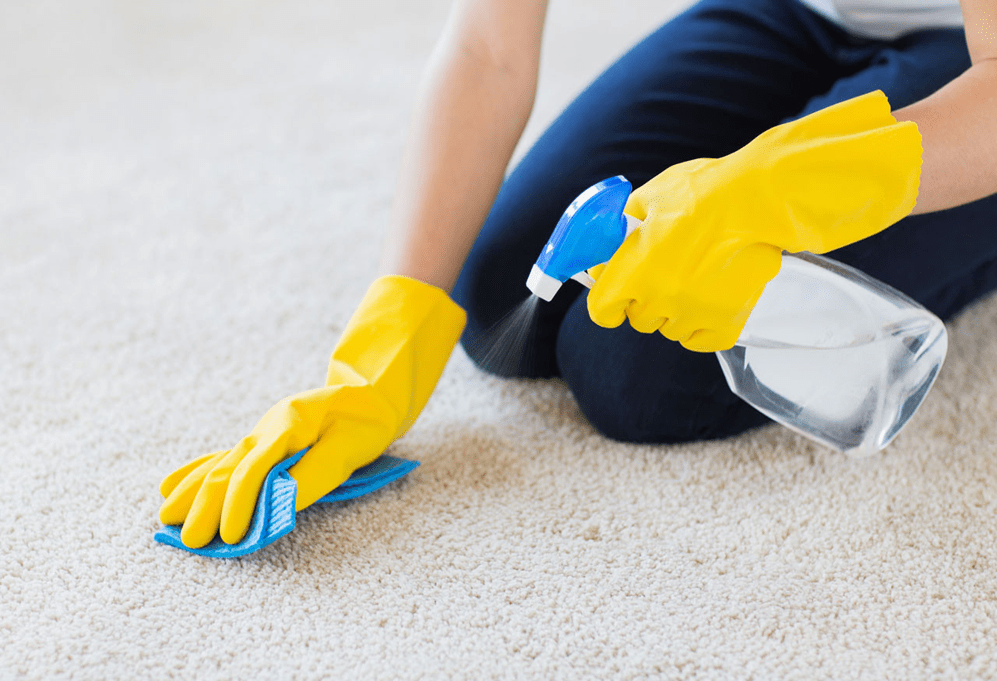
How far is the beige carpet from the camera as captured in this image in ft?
2.23

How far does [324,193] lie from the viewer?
1.48 m

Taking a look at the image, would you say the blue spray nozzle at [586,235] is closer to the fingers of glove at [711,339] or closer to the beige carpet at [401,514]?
the fingers of glove at [711,339]

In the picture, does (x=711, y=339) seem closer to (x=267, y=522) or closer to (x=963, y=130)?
(x=963, y=130)

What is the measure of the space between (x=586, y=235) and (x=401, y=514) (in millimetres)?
351

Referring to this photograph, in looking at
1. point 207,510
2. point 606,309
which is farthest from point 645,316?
point 207,510

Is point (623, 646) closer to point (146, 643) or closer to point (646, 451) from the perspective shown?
point (646, 451)

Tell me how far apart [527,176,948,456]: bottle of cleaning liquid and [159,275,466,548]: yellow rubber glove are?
313 millimetres

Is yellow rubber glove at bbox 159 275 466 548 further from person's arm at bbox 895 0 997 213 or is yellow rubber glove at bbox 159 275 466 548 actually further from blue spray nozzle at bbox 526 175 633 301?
person's arm at bbox 895 0 997 213

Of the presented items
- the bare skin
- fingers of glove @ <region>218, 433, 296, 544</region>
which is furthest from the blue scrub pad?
the bare skin

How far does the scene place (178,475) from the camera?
81 cm

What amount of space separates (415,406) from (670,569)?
1.00ft

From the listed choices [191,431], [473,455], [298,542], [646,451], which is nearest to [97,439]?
[191,431]

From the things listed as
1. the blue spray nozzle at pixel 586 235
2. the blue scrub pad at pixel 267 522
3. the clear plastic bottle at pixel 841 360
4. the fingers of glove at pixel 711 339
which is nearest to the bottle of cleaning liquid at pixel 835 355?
the clear plastic bottle at pixel 841 360

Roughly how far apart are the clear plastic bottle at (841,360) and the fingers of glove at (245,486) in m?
0.46
